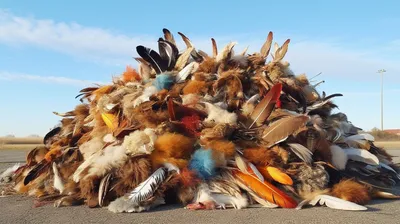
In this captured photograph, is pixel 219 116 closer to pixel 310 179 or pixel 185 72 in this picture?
pixel 185 72

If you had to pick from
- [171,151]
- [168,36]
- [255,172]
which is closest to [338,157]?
[255,172]

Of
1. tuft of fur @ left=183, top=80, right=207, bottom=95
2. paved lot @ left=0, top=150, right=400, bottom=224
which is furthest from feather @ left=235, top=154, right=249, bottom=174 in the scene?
tuft of fur @ left=183, top=80, right=207, bottom=95

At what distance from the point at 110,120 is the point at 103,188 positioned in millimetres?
1337

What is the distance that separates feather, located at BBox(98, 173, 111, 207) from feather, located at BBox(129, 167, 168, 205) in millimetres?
345

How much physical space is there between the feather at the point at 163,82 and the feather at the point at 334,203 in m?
2.67

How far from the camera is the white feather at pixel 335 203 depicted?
4658 millimetres

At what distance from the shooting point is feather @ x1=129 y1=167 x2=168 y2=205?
4874 millimetres

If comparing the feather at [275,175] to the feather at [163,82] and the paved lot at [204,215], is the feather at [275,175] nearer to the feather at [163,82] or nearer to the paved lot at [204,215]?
the paved lot at [204,215]

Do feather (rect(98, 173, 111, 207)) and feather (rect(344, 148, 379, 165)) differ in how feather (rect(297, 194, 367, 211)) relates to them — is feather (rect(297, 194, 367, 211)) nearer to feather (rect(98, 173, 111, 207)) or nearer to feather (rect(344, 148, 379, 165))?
feather (rect(344, 148, 379, 165))

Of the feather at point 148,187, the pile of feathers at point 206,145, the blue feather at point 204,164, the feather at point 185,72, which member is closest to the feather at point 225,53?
the pile of feathers at point 206,145

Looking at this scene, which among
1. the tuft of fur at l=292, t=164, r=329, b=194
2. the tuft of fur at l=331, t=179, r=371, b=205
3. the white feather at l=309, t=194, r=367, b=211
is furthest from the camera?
the tuft of fur at l=292, t=164, r=329, b=194

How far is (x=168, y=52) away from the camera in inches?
274

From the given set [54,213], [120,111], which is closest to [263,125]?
[120,111]

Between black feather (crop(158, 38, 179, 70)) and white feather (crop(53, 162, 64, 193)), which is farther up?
black feather (crop(158, 38, 179, 70))
